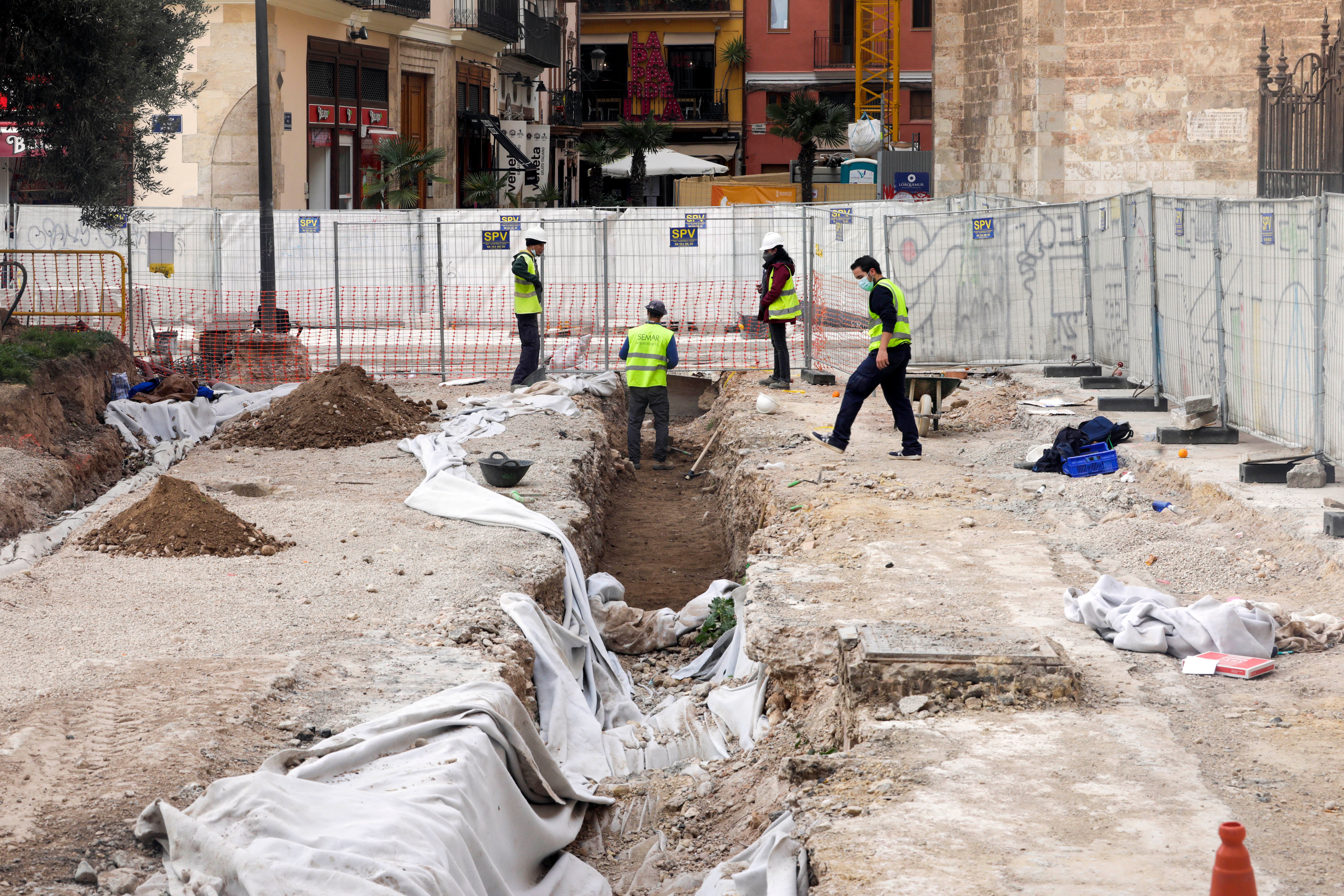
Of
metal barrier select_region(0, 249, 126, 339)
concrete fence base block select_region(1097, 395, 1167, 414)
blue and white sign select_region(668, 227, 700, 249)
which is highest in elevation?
blue and white sign select_region(668, 227, 700, 249)

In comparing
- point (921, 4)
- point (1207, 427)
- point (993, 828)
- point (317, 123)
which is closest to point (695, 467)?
point (1207, 427)

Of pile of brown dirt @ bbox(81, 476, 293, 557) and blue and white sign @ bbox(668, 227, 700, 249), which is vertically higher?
blue and white sign @ bbox(668, 227, 700, 249)

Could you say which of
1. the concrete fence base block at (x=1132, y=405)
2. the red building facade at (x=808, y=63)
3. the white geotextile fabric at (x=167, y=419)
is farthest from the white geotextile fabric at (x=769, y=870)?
the red building facade at (x=808, y=63)

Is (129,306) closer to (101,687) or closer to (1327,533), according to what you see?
(101,687)

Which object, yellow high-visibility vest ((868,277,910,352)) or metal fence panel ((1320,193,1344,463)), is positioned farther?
yellow high-visibility vest ((868,277,910,352))

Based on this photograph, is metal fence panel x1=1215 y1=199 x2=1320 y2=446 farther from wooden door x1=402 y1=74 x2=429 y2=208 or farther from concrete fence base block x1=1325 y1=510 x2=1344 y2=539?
wooden door x1=402 y1=74 x2=429 y2=208

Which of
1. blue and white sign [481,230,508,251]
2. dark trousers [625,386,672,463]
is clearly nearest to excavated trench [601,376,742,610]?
dark trousers [625,386,672,463]

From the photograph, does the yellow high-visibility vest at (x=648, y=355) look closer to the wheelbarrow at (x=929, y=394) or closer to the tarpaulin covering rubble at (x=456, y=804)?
the wheelbarrow at (x=929, y=394)

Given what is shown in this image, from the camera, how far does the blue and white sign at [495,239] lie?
62.6 ft

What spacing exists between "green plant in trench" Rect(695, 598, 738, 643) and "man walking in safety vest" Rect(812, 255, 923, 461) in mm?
3192

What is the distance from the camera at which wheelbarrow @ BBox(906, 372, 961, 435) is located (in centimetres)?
1300

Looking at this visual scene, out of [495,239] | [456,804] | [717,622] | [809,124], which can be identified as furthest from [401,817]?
[809,124]

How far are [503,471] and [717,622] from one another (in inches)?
107

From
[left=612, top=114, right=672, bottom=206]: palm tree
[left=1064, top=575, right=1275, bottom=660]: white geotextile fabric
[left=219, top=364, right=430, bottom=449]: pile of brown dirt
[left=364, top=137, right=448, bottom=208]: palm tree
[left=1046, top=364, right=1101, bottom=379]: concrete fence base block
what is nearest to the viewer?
[left=1064, top=575, right=1275, bottom=660]: white geotextile fabric
